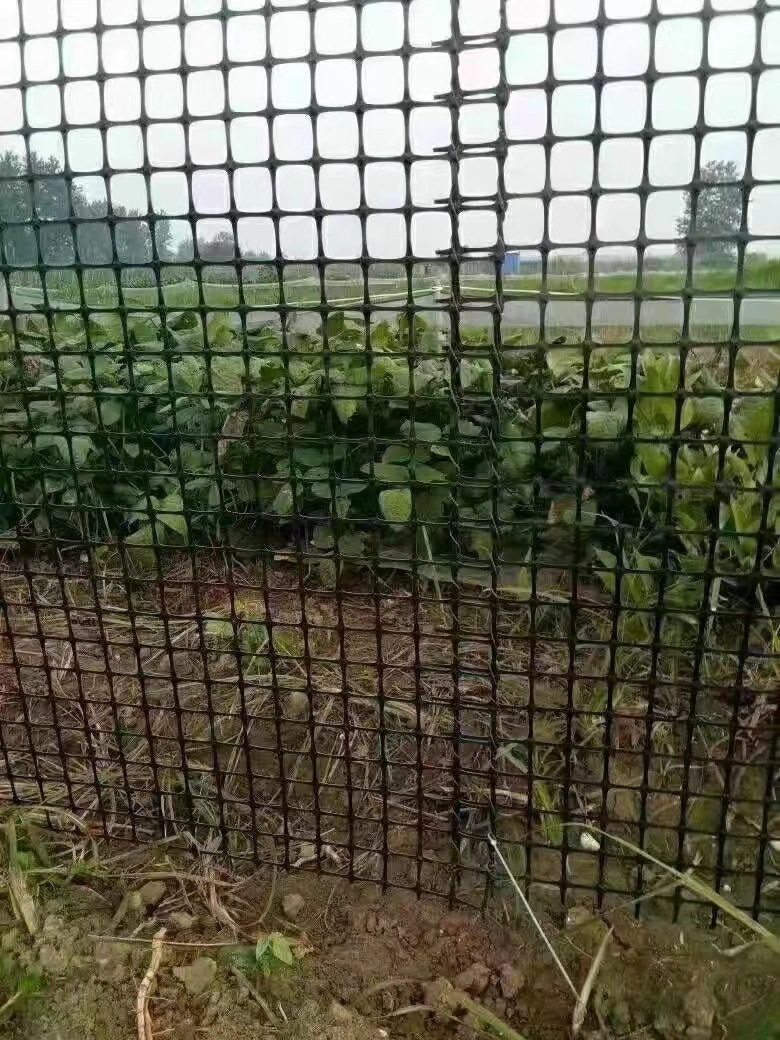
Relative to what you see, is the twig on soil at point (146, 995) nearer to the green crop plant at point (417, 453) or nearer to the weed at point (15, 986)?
the weed at point (15, 986)

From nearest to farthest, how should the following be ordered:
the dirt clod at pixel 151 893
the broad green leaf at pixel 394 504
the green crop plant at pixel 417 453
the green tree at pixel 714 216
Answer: the green tree at pixel 714 216 → the green crop plant at pixel 417 453 → the dirt clod at pixel 151 893 → the broad green leaf at pixel 394 504

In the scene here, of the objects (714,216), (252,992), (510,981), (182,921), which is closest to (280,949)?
(252,992)

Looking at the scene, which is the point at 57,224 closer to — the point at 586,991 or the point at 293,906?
the point at 293,906

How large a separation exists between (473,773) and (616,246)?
680 millimetres

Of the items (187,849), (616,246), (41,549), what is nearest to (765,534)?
(616,246)

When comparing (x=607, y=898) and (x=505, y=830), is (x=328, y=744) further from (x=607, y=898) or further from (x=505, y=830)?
(x=607, y=898)

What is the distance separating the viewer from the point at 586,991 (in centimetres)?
119

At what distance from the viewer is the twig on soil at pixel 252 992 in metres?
1.21

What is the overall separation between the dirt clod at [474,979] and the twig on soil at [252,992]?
0.24 metres

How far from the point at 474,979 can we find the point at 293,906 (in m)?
0.28

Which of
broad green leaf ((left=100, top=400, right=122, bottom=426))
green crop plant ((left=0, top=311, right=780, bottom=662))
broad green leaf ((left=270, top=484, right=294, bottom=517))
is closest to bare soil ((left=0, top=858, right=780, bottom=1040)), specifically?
green crop plant ((left=0, top=311, right=780, bottom=662))

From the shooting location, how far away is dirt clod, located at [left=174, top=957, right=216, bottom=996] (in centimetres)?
125

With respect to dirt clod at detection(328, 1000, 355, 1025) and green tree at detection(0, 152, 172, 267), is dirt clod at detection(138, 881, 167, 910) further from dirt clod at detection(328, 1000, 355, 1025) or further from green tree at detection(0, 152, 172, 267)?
green tree at detection(0, 152, 172, 267)

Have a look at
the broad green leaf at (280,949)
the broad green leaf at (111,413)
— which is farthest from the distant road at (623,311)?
the broad green leaf at (111,413)
